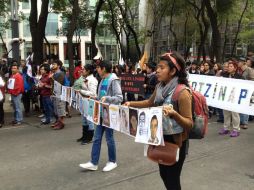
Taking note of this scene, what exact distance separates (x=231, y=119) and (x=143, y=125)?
5.68 metres

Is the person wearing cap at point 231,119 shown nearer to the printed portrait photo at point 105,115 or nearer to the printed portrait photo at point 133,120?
the printed portrait photo at point 105,115

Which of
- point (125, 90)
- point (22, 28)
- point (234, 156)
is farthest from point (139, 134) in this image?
point (22, 28)

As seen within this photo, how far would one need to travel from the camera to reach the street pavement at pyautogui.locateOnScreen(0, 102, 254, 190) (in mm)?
5516

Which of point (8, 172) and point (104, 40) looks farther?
point (104, 40)

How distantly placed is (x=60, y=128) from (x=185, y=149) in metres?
6.45

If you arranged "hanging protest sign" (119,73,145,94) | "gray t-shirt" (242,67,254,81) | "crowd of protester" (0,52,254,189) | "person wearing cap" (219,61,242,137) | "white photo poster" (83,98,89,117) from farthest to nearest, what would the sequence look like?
1. "hanging protest sign" (119,73,145,94)
2. "gray t-shirt" (242,67,254,81)
3. "person wearing cap" (219,61,242,137)
4. "white photo poster" (83,98,89,117)
5. "crowd of protester" (0,52,254,189)

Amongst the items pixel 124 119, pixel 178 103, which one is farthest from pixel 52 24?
pixel 178 103

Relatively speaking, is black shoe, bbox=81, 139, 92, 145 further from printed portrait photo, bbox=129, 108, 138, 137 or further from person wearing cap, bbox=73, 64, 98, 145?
printed portrait photo, bbox=129, 108, 138, 137

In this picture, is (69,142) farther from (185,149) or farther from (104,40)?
(104,40)

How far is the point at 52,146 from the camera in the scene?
7.93 m

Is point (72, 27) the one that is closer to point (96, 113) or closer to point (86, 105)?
point (86, 105)

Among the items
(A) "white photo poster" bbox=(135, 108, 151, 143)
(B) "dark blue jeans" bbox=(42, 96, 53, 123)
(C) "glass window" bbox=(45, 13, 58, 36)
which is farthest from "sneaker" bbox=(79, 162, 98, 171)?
(C) "glass window" bbox=(45, 13, 58, 36)

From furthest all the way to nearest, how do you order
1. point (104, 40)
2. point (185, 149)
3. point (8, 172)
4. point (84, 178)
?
point (104, 40) → point (8, 172) → point (84, 178) → point (185, 149)

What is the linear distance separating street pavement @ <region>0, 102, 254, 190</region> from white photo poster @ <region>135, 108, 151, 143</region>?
4.75 feet
